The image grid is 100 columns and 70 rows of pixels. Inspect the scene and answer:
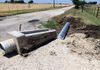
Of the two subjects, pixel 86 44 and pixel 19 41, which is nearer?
pixel 19 41

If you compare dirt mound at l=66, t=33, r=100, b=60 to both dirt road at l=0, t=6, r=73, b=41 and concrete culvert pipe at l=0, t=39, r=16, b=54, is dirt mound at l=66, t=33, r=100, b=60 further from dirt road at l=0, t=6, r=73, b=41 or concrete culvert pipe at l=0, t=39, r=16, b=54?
dirt road at l=0, t=6, r=73, b=41

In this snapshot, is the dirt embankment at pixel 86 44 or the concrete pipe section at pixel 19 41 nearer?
the concrete pipe section at pixel 19 41

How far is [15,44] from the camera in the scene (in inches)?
377

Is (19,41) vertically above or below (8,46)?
above

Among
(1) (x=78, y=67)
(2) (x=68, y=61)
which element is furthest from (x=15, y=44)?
(1) (x=78, y=67)

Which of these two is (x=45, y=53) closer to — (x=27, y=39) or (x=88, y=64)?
(x=27, y=39)

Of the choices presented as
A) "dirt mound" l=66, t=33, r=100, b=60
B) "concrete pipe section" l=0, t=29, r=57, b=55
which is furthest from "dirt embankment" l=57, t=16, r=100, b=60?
"concrete pipe section" l=0, t=29, r=57, b=55

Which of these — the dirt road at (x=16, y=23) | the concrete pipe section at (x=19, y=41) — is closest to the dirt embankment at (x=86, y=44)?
the concrete pipe section at (x=19, y=41)

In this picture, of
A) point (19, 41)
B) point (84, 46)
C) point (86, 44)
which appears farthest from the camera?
point (86, 44)

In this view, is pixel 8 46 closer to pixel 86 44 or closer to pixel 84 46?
pixel 84 46

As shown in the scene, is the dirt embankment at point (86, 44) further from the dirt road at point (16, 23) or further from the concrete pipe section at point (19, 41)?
the dirt road at point (16, 23)

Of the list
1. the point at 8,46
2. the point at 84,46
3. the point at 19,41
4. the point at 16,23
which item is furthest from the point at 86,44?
the point at 16,23

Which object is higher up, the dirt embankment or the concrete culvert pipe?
the concrete culvert pipe

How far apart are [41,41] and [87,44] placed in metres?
2.50
